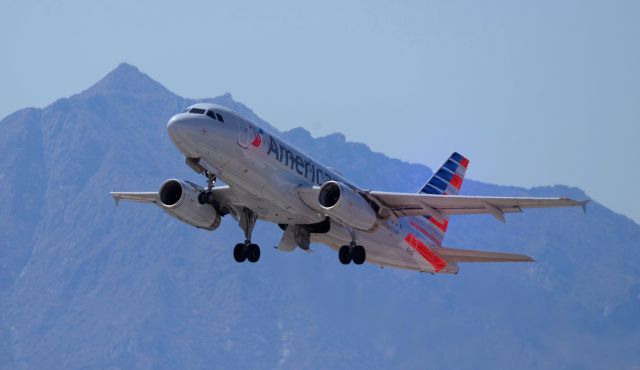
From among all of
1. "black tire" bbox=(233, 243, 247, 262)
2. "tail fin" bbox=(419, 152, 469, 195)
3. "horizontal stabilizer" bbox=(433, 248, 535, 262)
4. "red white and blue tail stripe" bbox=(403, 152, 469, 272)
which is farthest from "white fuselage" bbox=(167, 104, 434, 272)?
"tail fin" bbox=(419, 152, 469, 195)

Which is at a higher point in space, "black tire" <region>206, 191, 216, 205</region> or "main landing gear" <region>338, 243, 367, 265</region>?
"black tire" <region>206, 191, 216, 205</region>

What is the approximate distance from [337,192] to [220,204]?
21.4 feet

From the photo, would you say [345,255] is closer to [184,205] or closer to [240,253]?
[240,253]

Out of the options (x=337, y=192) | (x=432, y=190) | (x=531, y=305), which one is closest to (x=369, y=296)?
(x=531, y=305)

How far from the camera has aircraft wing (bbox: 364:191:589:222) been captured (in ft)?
174

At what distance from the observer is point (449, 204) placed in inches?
2184

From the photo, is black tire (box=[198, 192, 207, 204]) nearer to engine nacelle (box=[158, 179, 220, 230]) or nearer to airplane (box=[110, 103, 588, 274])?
airplane (box=[110, 103, 588, 274])

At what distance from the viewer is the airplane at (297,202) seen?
5234 centimetres

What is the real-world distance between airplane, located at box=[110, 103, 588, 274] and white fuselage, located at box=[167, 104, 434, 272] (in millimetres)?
40

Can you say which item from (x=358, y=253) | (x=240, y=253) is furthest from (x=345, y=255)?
(x=240, y=253)

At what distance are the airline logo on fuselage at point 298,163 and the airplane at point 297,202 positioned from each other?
0.17 feet

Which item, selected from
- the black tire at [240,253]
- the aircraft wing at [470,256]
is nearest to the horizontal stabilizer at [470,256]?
the aircraft wing at [470,256]

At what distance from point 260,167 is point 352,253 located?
6.63 m

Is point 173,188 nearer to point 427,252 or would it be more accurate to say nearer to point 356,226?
point 356,226
